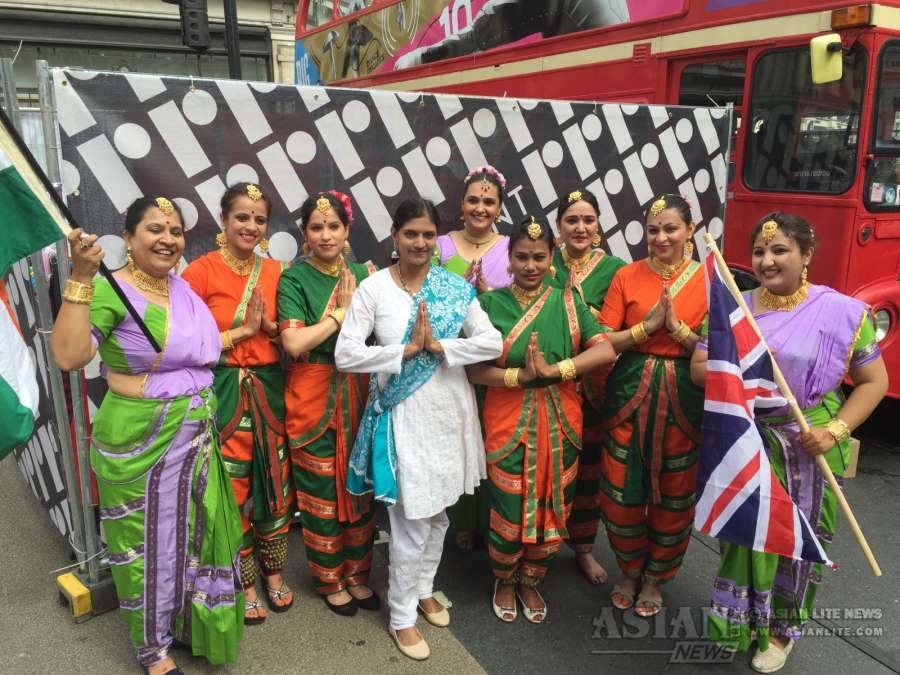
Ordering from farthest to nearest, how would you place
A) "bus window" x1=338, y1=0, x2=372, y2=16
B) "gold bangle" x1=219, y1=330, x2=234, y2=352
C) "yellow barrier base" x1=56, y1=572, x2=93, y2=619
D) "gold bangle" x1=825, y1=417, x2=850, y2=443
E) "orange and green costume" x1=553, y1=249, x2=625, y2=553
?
1. "bus window" x1=338, y1=0, x2=372, y2=16
2. "orange and green costume" x1=553, y1=249, x2=625, y2=553
3. "yellow barrier base" x1=56, y1=572, x2=93, y2=619
4. "gold bangle" x1=219, y1=330, x2=234, y2=352
5. "gold bangle" x1=825, y1=417, x2=850, y2=443

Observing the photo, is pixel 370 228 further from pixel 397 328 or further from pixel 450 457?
pixel 450 457

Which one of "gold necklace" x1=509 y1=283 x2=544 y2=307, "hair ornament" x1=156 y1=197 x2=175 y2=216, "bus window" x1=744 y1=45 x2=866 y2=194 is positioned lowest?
"gold necklace" x1=509 y1=283 x2=544 y2=307

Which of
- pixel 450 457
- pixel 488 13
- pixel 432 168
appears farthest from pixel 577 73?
pixel 450 457

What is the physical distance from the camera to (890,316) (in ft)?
14.7

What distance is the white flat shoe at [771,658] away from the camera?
2.70 meters

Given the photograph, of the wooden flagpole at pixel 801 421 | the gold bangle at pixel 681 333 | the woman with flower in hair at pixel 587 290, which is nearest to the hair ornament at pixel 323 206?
the woman with flower in hair at pixel 587 290

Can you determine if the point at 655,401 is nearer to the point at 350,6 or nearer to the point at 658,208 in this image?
the point at 658,208

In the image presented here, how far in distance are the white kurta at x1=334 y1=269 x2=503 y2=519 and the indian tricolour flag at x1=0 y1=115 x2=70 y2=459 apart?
992 mm

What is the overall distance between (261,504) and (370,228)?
4.90 ft

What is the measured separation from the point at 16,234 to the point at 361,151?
1811 mm

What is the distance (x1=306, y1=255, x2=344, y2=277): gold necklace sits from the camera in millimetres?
2855

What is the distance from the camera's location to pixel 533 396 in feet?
9.16

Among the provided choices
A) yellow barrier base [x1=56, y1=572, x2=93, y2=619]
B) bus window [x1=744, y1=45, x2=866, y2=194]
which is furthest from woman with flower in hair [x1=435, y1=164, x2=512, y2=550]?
bus window [x1=744, y1=45, x2=866, y2=194]

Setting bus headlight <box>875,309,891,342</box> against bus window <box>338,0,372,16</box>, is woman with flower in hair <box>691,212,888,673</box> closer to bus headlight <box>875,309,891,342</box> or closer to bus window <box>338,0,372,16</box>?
bus headlight <box>875,309,891,342</box>
